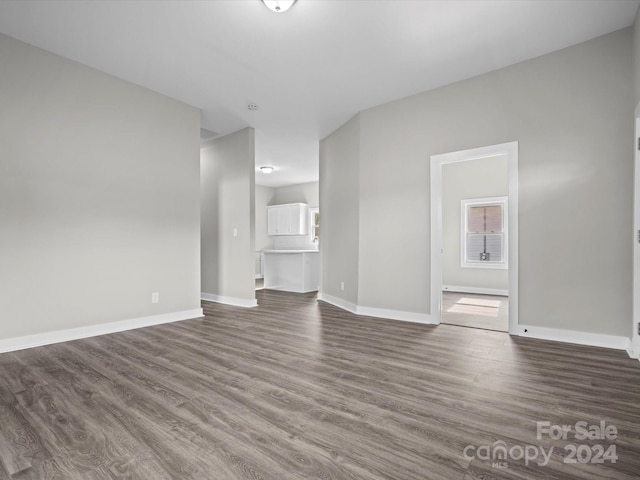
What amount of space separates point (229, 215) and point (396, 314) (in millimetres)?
3173

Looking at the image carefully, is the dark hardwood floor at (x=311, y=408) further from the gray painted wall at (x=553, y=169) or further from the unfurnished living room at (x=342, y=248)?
the gray painted wall at (x=553, y=169)

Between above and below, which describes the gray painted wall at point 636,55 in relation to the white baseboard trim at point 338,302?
above

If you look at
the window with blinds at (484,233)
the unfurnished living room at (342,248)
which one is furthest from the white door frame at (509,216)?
the window with blinds at (484,233)

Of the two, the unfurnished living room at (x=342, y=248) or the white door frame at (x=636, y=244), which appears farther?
the white door frame at (x=636, y=244)

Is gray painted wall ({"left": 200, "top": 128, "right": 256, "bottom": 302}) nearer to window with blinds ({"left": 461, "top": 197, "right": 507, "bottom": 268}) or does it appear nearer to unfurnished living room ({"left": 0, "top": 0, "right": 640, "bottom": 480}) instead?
unfurnished living room ({"left": 0, "top": 0, "right": 640, "bottom": 480})

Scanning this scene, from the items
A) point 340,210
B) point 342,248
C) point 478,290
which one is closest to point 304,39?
point 340,210

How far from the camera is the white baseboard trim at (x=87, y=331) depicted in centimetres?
303

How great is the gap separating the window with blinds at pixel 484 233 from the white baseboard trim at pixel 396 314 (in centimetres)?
343

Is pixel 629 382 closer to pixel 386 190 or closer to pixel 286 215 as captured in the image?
pixel 386 190

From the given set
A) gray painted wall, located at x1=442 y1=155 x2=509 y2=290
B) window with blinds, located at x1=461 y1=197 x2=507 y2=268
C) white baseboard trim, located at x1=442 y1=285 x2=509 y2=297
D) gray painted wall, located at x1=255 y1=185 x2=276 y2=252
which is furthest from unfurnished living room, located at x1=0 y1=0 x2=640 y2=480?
gray painted wall, located at x1=255 y1=185 x2=276 y2=252

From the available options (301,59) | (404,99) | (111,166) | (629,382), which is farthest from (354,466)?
(404,99)

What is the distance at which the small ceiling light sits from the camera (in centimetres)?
252

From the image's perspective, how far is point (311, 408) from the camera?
1951 mm

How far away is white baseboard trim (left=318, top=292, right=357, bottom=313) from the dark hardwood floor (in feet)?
4.95
